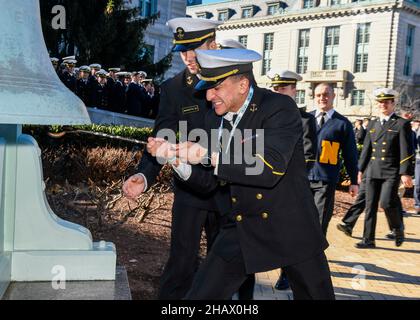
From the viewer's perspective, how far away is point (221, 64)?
9.23 ft

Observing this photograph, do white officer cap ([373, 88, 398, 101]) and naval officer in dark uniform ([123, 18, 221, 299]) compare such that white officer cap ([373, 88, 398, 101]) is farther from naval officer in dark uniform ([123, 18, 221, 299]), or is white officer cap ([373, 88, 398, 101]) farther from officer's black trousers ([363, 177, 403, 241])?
naval officer in dark uniform ([123, 18, 221, 299])

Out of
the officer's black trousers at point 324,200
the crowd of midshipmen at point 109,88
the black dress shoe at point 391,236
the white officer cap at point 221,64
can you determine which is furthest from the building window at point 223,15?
the white officer cap at point 221,64

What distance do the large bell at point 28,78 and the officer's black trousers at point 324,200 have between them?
3.51 m

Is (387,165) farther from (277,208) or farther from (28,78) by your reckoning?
(28,78)

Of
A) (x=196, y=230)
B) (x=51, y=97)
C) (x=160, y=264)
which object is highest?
(x=51, y=97)

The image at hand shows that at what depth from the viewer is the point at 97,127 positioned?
10422mm

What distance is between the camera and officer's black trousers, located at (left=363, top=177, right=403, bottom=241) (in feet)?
24.3

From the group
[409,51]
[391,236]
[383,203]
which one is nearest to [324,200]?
[383,203]

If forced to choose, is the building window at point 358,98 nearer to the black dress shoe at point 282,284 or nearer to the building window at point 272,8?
→ the building window at point 272,8

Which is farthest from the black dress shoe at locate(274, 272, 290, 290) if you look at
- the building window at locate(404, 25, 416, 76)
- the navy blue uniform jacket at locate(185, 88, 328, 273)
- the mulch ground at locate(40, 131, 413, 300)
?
the building window at locate(404, 25, 416, 76)

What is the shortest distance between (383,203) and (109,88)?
11213 millimetres
